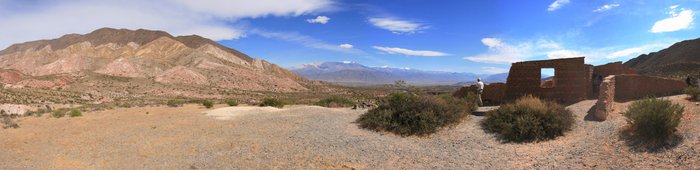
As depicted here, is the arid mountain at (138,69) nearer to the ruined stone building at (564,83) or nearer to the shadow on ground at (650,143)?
the ruined stone building at (564,83)

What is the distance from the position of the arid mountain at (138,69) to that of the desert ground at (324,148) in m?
39.1

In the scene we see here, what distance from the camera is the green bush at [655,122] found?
34.6 feet

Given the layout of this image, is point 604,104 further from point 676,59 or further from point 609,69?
point 676,59

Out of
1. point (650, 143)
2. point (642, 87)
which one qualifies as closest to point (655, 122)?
point (650, 143)

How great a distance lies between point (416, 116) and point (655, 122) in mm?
6843

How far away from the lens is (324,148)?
13.1m

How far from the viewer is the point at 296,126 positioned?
17.0m

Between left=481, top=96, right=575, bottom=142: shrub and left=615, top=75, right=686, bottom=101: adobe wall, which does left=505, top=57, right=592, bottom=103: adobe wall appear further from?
left=481, top=96, right=575, bottom=142: shrub

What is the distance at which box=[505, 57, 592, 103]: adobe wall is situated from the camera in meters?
17.4

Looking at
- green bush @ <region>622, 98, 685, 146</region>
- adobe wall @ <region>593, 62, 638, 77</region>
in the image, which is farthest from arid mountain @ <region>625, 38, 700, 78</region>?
green bush @ <region>622, 98, 685, 146</region>

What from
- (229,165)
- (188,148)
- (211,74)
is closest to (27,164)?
(188,148)

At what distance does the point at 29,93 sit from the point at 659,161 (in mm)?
54504

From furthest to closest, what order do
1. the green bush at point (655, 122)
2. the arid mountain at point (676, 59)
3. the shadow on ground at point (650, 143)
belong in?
the arid mountain at point (676, 59), the green bush at point (655, 122), the shadow on ground at point (650, 143)

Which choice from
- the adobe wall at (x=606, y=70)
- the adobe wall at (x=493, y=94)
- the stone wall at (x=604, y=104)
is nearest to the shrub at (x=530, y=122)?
the stone wall at (x=604, y=104)
